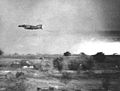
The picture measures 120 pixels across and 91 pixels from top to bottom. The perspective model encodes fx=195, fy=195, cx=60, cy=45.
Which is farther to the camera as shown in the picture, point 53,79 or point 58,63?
point 58,63

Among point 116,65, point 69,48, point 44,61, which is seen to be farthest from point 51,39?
point 116,65

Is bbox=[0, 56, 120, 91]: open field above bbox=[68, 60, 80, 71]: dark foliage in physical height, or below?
below

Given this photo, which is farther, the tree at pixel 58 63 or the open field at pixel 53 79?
the tree at pixel 58 63

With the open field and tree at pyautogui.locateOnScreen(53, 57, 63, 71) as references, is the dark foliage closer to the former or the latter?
the open field

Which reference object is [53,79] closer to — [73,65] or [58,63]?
[58,63]

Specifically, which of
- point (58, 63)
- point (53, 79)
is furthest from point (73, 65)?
point (53, 79)

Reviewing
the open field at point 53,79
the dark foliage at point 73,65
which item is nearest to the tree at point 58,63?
the open field at point 53,79

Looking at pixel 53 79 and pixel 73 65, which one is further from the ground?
pixel 73 65

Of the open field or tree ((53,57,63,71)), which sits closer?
the open field

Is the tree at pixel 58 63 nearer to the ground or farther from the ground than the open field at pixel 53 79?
farther from the ground

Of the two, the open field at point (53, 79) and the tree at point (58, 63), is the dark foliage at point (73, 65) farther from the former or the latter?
the tree at point (58, 63)

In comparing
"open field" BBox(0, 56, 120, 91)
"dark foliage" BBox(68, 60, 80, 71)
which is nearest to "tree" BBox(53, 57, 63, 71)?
"open field" BBox(0, 56, 120, 91)
